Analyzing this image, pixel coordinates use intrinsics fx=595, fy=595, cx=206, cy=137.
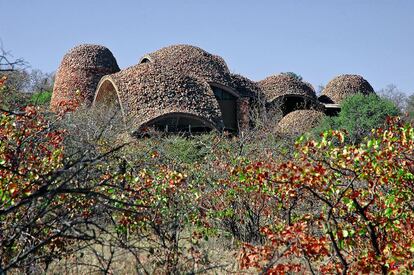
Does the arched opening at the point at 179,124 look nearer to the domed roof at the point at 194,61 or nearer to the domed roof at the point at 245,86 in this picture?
the domed roof at the point at 194,61

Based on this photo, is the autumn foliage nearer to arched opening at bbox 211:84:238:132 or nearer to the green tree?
the green tree

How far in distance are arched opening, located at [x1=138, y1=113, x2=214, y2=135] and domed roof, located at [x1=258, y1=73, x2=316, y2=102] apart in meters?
8.07

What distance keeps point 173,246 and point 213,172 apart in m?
4.18

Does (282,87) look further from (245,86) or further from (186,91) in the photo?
(186,91)

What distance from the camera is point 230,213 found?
26.3 ft

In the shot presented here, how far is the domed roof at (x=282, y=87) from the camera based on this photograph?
110 feet

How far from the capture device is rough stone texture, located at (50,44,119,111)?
1277 inches

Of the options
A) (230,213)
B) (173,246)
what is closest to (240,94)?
(230,213)

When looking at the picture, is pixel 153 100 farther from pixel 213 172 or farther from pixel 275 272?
pixel 275 272

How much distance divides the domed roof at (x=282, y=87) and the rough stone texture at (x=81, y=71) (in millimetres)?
8820

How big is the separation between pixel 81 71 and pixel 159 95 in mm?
8933

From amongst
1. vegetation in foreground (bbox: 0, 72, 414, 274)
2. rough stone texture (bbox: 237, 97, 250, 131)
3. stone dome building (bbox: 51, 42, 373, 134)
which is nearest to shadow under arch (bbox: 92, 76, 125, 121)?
stone dome building (bbox: 51, 42, 373, 134)

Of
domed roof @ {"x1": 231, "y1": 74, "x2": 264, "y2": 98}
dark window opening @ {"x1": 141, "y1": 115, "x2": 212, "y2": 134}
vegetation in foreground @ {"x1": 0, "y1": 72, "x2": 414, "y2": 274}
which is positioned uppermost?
domed roof @ {"x1": 231, "y1": 74, "x2": 264, "y2": 98}

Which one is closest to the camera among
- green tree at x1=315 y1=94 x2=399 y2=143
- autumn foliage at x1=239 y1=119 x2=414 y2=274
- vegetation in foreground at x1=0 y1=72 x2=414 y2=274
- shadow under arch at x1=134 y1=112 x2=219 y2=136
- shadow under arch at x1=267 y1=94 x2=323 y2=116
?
vegetation in foreground at x1=0 y1=72 x2=414 y2=274
